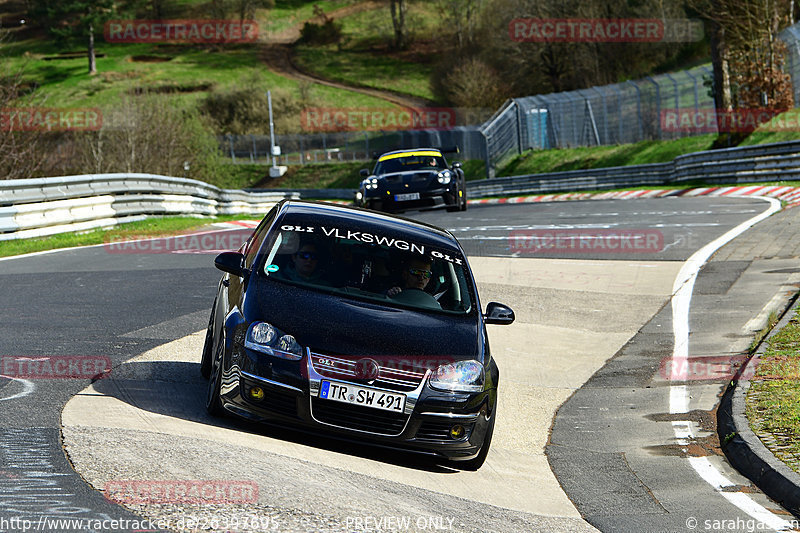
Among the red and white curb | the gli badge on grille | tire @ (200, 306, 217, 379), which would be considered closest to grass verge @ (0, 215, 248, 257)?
tire @ (200, 306, 217, 379)

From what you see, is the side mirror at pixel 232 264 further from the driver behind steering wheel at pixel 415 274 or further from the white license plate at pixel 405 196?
the white license plate at pixel 405 196

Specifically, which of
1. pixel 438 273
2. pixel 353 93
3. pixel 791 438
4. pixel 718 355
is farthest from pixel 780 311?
pixel 353 93

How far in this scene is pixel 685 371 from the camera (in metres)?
9.77

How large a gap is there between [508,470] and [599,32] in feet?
212

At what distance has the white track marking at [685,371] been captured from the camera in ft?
19.8

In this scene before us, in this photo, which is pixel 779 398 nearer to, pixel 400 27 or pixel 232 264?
pixel 232 264

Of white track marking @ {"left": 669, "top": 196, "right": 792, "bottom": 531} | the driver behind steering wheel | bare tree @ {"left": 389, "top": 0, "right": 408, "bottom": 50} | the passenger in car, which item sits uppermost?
bare tree @ {"left": 389, "top": 0, "right": 408, "bottom": 50}

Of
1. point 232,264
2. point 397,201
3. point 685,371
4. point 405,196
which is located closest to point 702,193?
point 405,196

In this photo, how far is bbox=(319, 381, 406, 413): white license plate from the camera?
6.19 metres

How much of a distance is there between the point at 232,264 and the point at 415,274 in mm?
1321

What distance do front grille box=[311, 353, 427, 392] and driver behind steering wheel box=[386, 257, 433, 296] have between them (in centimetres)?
95

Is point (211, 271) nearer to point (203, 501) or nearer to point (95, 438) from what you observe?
point (95, 438)

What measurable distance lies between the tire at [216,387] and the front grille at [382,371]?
2.54 ft

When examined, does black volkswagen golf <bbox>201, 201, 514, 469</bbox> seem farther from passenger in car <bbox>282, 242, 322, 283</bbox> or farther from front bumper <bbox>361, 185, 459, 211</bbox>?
front bumper <bbox>361, 185, 459, 211</bbox>
